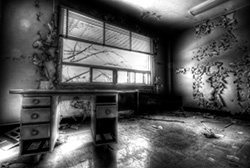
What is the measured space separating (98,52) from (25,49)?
1.57 m

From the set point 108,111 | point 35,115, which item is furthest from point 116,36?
point 35,115

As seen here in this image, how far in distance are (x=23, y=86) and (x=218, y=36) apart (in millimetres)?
5481

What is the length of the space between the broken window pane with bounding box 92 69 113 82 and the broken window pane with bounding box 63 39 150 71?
20 centimetres

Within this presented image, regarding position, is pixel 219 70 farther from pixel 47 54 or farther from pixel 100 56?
pixel 47 54

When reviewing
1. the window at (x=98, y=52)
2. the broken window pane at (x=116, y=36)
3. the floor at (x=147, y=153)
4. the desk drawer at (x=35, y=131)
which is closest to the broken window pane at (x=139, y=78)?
the window at (x=98, y=52)

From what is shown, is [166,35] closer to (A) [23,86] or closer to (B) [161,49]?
(B) [161,49]

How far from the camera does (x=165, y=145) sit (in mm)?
1609

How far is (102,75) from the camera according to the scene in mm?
3215

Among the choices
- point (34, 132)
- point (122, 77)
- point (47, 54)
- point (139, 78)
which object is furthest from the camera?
point (139, 78)

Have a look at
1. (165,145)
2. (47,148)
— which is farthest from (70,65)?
(165,145)

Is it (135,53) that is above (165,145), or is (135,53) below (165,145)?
above

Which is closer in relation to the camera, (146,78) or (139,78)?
(139,78)

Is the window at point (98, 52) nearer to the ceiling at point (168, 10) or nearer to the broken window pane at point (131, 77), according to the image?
the broken window pane at point (131, 77)

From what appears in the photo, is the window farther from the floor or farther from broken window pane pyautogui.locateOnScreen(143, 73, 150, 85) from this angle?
the floor
